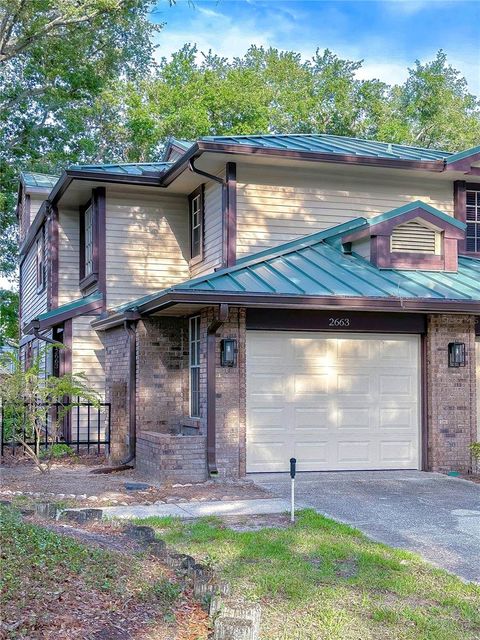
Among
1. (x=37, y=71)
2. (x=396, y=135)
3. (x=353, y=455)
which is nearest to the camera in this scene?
(x=353, y=455)

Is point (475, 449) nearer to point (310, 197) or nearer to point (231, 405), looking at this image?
point (231, 405)

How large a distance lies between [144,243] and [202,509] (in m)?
8.39

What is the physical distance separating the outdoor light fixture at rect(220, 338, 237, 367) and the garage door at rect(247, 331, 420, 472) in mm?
453

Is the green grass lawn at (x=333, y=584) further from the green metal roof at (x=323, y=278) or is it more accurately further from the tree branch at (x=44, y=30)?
the tree branch at (x=44, y=30)

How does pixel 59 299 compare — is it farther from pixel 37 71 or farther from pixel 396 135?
pixel 396 135

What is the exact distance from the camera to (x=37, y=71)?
30250mm

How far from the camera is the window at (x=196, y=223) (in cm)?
1554

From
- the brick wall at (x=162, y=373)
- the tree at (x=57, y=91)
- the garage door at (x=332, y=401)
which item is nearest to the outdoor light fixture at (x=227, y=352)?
the garage door at (x=332, y=401)

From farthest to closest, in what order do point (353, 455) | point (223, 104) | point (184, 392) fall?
point (223, 104) → point (184, 392) → point (353, 455)

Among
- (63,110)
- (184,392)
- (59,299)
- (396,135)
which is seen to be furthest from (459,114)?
(184,392)

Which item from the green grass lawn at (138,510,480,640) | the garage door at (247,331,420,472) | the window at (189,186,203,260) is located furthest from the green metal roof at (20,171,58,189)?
the green grass lawn at (138,510,480,640)

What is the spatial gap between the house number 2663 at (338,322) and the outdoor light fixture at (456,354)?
71.9 inches

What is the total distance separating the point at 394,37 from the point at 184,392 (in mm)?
7686

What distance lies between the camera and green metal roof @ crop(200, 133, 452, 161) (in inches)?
561
